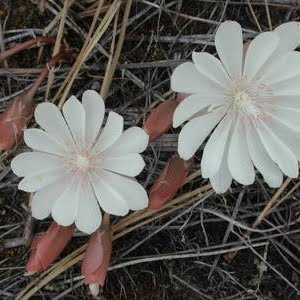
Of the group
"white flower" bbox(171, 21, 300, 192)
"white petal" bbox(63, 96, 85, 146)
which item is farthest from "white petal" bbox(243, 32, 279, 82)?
"white petal" bbox(63, 96, 85, 146)

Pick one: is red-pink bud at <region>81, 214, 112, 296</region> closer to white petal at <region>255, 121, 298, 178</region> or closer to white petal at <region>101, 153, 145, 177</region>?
white petal at <region>101, 153, 145, 177</region>

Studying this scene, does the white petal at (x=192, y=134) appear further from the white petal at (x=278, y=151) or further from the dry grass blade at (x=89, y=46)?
the dry grass blade at (x=89, y=46)

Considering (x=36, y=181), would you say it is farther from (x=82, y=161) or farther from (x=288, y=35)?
(x=288, y=35)

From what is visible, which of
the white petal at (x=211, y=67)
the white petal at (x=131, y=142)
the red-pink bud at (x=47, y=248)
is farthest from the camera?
the red-pink bud at (x=47, y=248)

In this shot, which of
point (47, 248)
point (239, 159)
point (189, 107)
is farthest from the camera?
point (47, 248)

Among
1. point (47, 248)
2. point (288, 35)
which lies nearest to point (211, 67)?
point (288, 35)

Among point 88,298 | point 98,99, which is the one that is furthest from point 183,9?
point 88,298

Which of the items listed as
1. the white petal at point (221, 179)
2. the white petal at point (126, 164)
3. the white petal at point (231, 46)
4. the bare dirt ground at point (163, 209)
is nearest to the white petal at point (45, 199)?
the white petal at point (126, 164)
